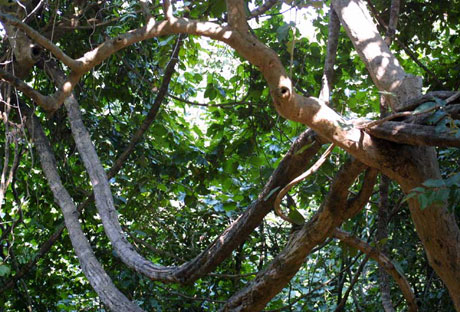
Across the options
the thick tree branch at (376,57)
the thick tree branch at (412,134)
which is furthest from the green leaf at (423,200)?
the thick tree branch at (376,57)

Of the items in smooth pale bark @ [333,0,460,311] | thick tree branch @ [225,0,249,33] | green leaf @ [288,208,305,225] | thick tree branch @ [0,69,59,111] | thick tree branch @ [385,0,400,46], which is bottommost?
smooth pale bark @ [333,0,460,311]

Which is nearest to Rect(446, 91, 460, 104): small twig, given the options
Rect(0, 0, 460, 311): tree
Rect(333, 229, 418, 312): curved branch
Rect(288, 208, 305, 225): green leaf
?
Rect(0, 0, 460, 311): tree

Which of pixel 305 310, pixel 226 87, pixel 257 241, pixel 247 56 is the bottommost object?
pixel 247 56

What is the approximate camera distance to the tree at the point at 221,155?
1.84m

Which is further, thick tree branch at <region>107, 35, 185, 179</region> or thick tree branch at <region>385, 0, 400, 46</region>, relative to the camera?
thick tree branch at <region>107, 35, 185, 179</region>

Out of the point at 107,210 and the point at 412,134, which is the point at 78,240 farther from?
the point at 412,134

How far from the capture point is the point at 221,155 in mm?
3785

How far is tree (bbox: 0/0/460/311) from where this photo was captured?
1.84 meters

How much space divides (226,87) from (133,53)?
93cm

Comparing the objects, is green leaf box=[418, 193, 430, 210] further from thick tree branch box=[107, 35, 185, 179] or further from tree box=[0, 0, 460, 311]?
thick tree branch box=[107, 35, 185, 179]

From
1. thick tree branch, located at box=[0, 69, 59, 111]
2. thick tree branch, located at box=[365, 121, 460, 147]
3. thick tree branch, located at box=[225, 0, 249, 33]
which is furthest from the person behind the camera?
thick tree branch, located at box=[0, 69, 59, 111]

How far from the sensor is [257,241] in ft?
13.7

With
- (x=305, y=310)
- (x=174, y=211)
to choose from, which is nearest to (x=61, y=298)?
(x=174, y=211)

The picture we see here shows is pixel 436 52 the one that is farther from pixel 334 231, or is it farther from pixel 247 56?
pixel 247 56
